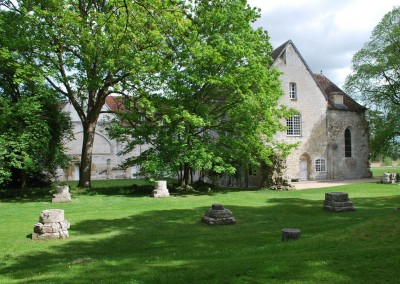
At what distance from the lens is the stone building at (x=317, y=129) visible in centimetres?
3234

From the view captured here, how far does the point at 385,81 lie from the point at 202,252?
3475 centimetres

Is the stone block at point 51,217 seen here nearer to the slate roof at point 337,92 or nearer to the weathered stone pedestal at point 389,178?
the weathered stone pedestal at point 389,178

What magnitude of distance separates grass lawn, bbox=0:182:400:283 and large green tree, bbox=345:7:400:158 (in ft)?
61.8

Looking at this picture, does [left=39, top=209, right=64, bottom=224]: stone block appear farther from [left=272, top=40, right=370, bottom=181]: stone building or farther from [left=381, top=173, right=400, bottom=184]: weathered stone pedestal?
[left=381, top=173, right=400, bottom=184]: weathered stone pedestal

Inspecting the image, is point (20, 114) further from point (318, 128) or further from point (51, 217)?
point (318, 128)

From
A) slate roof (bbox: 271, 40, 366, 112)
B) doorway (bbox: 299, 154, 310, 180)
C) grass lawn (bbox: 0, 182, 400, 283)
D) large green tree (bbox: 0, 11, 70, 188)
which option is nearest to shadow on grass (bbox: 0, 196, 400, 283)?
grass lawn (bbox: 0, 182, 400, 283)

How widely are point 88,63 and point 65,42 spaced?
5.86 ft

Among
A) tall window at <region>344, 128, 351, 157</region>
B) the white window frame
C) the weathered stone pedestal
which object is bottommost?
the weathered stone pedestal

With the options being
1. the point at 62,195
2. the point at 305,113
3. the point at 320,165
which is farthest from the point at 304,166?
the point at 62,195

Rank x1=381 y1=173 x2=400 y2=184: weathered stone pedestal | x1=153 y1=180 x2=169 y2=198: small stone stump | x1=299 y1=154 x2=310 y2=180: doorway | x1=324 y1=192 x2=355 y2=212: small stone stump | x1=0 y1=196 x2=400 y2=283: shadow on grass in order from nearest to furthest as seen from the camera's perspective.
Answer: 1. x1=0 y1=196 x2=400 y2=283: shadow on grass
2. x1=324 y1=192 x2=355 y2=212: small stone stump
3. x1=153 y1=180 x2=169 y2=198: small stone stump
4. x1=381 y1=173 x2=400 y2=184: weathered stone pedestal
5. x1=299 y1=154 x2=310 y2=180: doorway

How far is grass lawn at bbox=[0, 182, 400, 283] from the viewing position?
6.19 metres

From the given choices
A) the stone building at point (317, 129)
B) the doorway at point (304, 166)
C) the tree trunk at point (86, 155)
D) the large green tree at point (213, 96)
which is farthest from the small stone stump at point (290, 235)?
the doorway at point (304, 166)

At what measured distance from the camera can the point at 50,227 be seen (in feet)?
37.4

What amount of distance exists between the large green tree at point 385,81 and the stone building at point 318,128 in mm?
1394
